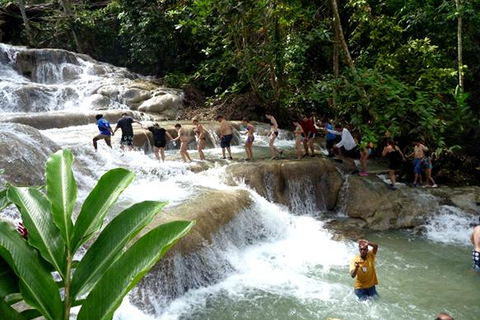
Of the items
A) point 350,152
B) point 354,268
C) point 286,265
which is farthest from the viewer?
point 350,152

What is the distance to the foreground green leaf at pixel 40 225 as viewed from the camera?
48.4 inches

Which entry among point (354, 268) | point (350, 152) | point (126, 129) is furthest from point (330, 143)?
point (354, 268)

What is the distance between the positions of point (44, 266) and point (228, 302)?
4.90m

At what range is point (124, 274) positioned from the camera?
119 centimetres

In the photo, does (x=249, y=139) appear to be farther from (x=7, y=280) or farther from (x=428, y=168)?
Answer: (x=7, y=280)

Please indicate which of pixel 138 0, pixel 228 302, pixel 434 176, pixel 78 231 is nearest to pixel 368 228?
pixel 434 176

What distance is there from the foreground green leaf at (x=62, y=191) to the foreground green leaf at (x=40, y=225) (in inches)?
2.3

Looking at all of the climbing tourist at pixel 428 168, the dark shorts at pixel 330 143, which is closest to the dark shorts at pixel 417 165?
the climbing tourist at pixel 428 168

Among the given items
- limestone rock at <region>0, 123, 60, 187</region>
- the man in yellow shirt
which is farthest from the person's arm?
limestone rock at <region>0, 123, 60, 187</region>

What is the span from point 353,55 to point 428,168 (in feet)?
23.9

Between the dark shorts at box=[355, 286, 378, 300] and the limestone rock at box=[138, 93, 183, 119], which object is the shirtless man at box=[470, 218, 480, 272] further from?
the limestone rock at box=[138, 93, 183, 119]

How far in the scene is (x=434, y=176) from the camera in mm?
11234

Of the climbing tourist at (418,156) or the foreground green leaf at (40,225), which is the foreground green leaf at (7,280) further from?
the climbing tourist at (418,156)

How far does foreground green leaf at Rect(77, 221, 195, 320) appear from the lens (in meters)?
1.14
